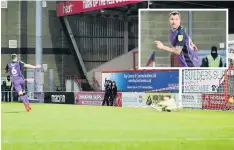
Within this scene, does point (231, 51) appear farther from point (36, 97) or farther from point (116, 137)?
point (116, 137)

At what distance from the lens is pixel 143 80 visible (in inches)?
1062

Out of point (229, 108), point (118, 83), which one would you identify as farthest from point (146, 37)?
point (118, 83)

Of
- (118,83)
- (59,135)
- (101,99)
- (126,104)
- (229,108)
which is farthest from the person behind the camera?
(118,83)

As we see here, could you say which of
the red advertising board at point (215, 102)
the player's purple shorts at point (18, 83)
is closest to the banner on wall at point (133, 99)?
the red advertising board at point (215, 102)

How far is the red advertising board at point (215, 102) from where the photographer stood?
66.6 ft

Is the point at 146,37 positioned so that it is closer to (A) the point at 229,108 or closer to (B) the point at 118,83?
(A) the point at 229,108

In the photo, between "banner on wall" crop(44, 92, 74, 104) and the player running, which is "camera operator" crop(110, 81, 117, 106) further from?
the player running

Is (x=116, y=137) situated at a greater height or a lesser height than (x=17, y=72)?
lesser

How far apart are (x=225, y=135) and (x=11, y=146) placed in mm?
4361

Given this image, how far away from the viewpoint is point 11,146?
8.47 meters

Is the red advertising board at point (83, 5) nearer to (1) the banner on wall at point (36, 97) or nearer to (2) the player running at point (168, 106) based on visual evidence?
(1) the banner on wall at point (36, 97)

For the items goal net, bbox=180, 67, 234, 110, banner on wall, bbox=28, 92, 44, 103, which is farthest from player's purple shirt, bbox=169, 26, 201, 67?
banner on wall, bbox=28, 92, 44, 103

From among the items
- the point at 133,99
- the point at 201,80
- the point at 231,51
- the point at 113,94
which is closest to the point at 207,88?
the point at 201,80

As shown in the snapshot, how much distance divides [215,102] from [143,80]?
6.76 m
